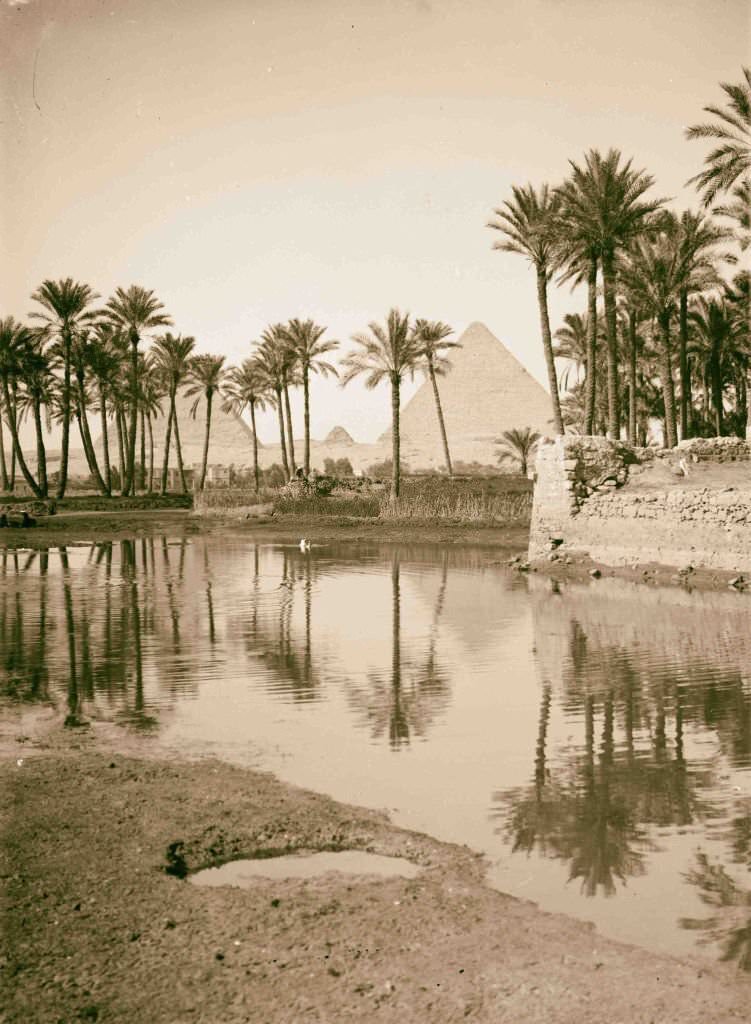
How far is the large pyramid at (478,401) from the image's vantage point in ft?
406

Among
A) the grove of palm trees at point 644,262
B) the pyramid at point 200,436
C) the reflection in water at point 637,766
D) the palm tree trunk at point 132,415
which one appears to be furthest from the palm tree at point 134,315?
the pyramid at point 200,436

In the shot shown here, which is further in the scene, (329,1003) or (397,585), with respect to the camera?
(397,585)

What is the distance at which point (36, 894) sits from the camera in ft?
14.6

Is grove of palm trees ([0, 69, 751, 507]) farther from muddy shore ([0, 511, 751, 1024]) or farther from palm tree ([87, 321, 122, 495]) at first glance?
muddy shore ([0, 511, 751, 1024])

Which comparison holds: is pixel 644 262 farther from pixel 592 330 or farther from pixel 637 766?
pixel 637 766

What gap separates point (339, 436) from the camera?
12538 centimetres

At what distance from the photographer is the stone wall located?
1802 cm

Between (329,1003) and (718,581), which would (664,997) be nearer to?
(329,1003)

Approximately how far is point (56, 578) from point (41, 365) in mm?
30119

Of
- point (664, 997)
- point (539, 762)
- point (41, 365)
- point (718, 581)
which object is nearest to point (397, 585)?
point (718, 581)

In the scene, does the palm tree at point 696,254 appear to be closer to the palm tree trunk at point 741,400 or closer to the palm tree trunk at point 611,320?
the palm tree trunk at point 611,320

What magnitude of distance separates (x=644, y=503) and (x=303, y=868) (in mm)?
15799

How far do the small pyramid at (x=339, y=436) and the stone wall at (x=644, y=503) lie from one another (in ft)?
325

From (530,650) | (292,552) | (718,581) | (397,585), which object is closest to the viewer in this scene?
(530,650)
